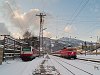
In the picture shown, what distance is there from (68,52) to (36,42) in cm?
5810

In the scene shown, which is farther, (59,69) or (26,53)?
(26,53)

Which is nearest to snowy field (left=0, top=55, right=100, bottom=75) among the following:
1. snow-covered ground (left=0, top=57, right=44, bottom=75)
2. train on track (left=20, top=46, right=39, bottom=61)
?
snow-covered ground (left=0, top=57, right=44, bottom=75)

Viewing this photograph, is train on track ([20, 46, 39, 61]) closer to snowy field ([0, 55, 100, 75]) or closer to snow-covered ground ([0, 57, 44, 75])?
snowy field ([0, 55, 100, 75])

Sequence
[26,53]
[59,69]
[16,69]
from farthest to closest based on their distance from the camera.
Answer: [26,53] < [59,69] < [16,69]

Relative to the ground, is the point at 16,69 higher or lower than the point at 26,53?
lower

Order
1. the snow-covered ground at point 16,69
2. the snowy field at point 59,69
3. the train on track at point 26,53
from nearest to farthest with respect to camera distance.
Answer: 1. the snow-covered ground at point 16,69
2. the snowy field at point 59,69
3. the train on track at point 26,53

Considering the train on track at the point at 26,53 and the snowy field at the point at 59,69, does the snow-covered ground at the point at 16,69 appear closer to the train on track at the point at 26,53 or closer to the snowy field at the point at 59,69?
the snowy field at the point at 59,69

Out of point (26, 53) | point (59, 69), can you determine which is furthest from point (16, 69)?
point (26, 53)

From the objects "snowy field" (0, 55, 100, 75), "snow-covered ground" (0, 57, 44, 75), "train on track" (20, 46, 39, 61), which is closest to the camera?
"snow-covered ground" (0, 57, 44, 75)

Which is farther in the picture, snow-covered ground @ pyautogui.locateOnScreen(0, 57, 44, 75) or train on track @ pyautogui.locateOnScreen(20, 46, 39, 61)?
→ train on track @ pyautogui.locateOnScreen(20, 46, 39, 61)

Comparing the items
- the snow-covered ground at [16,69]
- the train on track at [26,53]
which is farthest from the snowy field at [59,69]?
the train on track at [26,53]

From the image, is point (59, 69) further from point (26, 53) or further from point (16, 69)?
point (26, 53)

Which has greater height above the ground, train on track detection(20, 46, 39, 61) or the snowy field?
train on track detection(20, 46, 39, 61)

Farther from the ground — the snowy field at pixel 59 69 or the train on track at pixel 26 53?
the train on track at pixel 26 53
